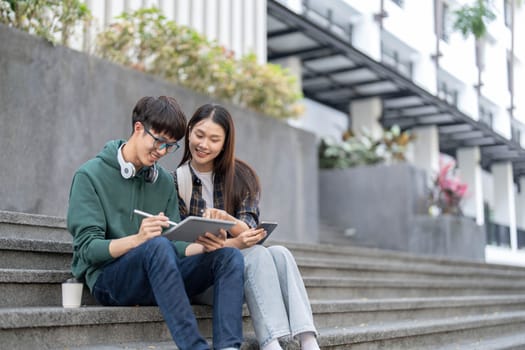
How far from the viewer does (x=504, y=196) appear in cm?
1723

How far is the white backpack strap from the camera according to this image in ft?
8.77

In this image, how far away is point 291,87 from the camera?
6148mm

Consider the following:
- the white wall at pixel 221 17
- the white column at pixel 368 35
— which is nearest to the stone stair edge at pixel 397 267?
the white wall at pixel 221 17

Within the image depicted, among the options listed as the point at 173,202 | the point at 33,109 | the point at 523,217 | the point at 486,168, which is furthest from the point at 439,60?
the point at 173,202

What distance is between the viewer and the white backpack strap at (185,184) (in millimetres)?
2672

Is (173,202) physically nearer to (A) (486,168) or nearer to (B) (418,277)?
(B) (418,277)

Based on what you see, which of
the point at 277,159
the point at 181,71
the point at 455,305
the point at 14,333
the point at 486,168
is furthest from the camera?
the point at 486,168

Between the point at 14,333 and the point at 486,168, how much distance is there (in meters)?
17.9

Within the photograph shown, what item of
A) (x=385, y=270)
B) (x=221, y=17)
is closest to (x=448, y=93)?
(x=221, y=17)

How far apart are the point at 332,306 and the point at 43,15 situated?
100 inches

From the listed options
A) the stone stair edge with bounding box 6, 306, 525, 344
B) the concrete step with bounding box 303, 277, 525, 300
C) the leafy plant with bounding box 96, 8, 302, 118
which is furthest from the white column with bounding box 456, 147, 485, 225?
the stone stair edge with bounding box 6, 306, 525, 344

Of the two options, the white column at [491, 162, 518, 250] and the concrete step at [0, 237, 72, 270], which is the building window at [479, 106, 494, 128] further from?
the concrete step at [0, 237, 72, 270]

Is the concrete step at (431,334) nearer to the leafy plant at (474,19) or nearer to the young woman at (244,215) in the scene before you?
the young woman at (244,215)

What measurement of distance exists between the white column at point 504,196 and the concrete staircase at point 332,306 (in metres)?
11.5
